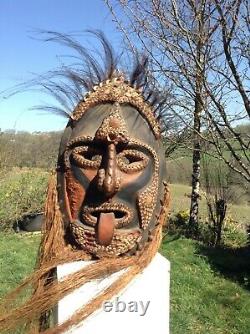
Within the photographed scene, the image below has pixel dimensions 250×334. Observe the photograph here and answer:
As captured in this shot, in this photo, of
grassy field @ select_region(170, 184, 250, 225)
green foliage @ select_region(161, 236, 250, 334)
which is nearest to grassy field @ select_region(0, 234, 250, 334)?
green foliage @ select_region(161, 236, 250, 334)

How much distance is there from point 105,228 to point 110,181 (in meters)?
0.26

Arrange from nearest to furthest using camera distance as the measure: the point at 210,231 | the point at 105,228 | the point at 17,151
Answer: the point at 105,228, the point at 210,231, the point at 17,151

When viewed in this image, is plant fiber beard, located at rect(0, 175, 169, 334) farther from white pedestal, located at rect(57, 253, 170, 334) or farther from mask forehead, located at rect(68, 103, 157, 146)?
mask forehead, located at rect(68, 103, 157, 146)

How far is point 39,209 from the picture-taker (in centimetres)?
1033

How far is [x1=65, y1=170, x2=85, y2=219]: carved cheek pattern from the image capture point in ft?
7.75

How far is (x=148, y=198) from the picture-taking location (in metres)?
2.38

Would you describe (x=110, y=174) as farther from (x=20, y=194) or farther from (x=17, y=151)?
(x=17, y=151)

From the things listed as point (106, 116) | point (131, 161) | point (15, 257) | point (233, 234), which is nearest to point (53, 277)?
point (131, 161)

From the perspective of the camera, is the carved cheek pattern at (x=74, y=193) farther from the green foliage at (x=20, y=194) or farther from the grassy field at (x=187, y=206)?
the grassy field at (x=187, y=206)

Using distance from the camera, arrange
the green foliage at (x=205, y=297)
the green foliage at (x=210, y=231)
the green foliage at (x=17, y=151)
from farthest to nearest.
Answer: the green foliage at (x=17, y=151) < the green foliage at (x=210, y=231) < the green foliage at (x=205, y=297)

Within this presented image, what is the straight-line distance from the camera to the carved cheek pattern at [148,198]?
2.37 m

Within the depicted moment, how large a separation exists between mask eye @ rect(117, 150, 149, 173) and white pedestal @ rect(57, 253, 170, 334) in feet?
1.75

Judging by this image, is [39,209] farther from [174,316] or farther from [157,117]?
[157,117]

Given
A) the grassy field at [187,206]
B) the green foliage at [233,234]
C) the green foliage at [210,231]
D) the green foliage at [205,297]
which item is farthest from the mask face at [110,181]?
the grassy field at [187,206]
